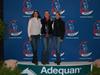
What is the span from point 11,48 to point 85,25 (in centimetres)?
274

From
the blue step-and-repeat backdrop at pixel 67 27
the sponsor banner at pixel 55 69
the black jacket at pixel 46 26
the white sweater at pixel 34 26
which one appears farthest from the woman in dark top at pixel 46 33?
the blue step-and-repeat backdrop at pixel 67 27

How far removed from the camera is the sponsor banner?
12.3 m

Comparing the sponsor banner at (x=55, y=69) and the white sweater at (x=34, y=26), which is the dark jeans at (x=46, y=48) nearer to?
the white sweater at (x=34, y=26)

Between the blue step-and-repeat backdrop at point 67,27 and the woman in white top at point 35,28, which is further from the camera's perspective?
the blue step-and-repeat backdrop at point 67,27

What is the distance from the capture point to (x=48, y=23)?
12.8 meters

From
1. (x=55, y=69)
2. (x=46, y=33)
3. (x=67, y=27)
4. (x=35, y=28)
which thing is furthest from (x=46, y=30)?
(x=67, y=27)

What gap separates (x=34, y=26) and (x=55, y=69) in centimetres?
149

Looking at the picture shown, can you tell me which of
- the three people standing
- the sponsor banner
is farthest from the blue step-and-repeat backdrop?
the sponsor banner

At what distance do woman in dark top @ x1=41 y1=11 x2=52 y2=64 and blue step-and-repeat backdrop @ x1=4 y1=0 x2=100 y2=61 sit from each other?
4.06 ft

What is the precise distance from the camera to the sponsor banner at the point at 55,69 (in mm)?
12273

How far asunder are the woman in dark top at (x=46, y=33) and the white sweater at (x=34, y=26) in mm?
131

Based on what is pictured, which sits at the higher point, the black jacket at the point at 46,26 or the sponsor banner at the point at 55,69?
the black jacket at the point at 46,26

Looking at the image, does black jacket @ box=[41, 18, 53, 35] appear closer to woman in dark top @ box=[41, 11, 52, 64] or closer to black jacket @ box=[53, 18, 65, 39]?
woman in dark top @ box=[41, 11, 52, 64]

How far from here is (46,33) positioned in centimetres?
1287
